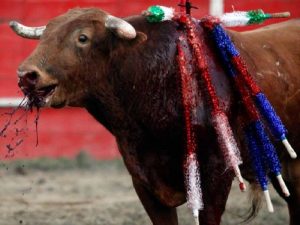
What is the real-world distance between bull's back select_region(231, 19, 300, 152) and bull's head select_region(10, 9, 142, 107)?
0.67 m

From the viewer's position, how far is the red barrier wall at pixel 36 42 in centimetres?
748

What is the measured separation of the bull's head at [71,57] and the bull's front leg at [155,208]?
1.69ft

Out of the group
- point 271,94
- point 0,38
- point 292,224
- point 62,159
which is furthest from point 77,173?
point 271,94

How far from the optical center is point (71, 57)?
3945 mm

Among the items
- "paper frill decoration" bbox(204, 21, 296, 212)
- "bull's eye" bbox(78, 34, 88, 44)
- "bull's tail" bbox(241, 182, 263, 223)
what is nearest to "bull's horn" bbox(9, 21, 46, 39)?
"bull's eye" bbox(78, 34, 88, 44)

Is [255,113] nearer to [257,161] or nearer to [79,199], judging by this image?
[257,161]

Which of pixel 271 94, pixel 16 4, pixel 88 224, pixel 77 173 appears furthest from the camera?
pixel 16 4

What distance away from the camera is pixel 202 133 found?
4.11 m

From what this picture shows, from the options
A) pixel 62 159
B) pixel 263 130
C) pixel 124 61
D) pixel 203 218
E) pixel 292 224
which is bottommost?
pixel 62 159

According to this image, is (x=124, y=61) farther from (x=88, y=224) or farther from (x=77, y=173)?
(x=77, y=173)

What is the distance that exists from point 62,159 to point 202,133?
3.44 metres

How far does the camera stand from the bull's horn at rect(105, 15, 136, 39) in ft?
12.9

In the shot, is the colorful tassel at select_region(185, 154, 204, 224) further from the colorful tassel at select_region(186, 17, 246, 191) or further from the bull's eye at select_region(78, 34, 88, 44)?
the bull's eye at select_region(78, 34, 88, 44)

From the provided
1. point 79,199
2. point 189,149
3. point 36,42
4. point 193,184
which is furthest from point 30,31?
point 36,42
